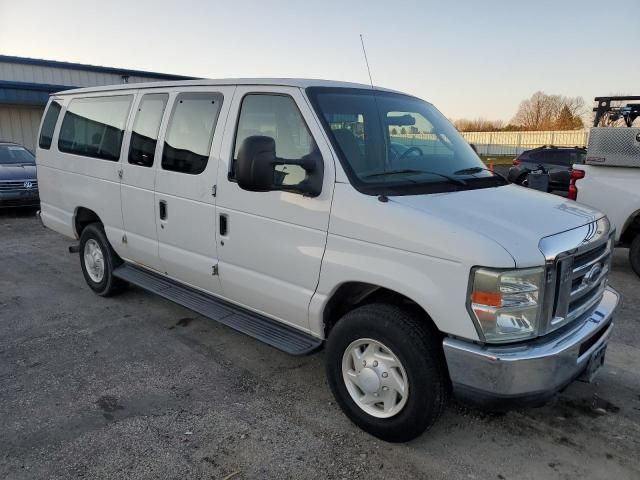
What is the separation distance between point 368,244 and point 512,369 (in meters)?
1.03

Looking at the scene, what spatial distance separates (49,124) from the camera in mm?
6035

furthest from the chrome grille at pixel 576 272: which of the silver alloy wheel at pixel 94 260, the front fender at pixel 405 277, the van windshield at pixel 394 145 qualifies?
the silver alloy wheel at pixel 94 260

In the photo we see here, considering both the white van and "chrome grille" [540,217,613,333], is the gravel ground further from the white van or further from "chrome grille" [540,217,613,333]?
"chrome grille" [540,217,613,333]

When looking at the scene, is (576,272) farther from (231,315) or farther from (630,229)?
(630,229)

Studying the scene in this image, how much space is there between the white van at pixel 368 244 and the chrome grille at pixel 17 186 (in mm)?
8016

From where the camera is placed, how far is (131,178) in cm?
475

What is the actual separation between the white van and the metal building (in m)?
14.2

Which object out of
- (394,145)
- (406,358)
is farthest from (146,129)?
(406,358)

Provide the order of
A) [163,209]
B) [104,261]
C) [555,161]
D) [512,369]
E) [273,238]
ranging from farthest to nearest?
1. [555,161]
2. [104,261]
3. [163,209]
4. [273,238]
5. [512,369]

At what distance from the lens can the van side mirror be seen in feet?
9.83

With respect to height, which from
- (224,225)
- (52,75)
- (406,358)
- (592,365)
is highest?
(52,75)

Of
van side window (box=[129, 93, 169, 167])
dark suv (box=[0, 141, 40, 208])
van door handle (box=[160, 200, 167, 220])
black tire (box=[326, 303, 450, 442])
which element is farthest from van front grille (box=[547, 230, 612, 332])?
dark suv (box=[0, 141, 40, 208])

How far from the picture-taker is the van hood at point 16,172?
11.1m

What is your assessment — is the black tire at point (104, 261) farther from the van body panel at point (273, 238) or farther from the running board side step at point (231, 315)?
the van body panel at point (273, 238)
